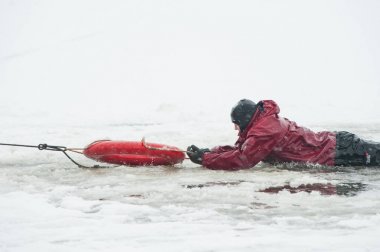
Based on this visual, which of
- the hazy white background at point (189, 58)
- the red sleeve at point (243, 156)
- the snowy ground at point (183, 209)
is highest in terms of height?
the hazy white background at point (189, 58)

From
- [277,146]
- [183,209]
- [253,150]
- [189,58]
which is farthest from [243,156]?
[189,58]

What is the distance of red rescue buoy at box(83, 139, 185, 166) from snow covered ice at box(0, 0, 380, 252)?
15 cm

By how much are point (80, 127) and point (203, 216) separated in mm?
6968

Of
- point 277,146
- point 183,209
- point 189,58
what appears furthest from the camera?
point 189,58

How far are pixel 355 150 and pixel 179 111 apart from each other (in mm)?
7010

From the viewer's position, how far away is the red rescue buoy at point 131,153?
5.94 meters

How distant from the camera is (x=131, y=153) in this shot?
5980 millimetres

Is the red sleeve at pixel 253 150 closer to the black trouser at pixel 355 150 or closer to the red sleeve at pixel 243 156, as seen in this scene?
the red sleeve at pixel 243 156

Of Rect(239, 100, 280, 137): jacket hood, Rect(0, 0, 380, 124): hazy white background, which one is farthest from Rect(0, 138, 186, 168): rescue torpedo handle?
Rect(0, 0, 380, 124): hazy white background

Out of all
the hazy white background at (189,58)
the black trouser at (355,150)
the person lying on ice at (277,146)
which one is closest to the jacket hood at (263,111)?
the person lying on ice at (277,146)

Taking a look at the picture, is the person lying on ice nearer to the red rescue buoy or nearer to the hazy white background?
the red rescue buoy

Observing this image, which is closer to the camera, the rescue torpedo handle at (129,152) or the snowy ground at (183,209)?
the snowy ground at (183,209)

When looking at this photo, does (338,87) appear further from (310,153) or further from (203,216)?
(203,216)

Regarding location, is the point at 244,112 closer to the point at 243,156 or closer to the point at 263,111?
the point at 263,111
